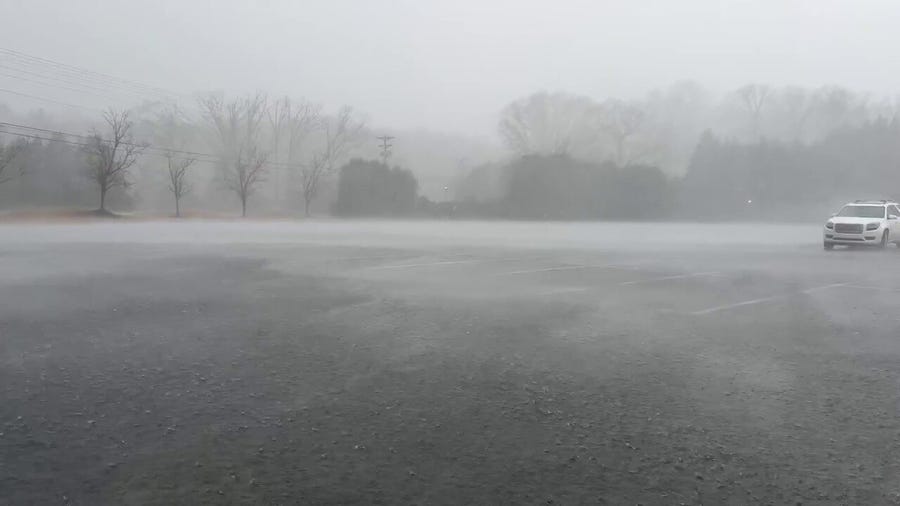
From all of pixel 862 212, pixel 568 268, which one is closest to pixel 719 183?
pixel 862 212

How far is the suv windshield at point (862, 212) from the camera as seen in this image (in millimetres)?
Result: 23261

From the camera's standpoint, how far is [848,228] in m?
22.5

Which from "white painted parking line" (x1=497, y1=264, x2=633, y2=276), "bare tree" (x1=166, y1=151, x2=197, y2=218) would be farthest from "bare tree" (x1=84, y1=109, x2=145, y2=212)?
"white painted parking line" (x1=497, y1=264, x2=633, y2=276)

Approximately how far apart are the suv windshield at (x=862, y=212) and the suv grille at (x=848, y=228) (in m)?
1.21

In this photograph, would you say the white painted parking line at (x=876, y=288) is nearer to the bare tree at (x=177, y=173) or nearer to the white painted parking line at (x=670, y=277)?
the white painted parking line at (x=670, y=277)

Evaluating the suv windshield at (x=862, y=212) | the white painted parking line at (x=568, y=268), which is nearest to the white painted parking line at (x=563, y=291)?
the white painted parking line at (x=568, y=268)

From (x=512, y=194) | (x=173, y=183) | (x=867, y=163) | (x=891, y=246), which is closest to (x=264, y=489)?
(x=891, y=246)

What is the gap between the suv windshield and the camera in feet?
76.3

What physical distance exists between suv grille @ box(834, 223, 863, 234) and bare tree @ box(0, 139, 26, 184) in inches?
1444

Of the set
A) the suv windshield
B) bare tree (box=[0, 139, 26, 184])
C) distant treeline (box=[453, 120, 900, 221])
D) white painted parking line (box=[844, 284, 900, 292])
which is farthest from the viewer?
distant treeline (box=[453, 120, 900, 221])

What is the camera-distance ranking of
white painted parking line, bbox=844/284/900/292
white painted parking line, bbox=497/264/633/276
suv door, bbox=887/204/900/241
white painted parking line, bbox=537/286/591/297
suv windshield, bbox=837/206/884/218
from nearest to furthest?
white painted parking line, bbox=537/286/591/297
white painted parking line, bbox=844/284/900/292
white painted parking line, bbox=497/264/633/276
suv door, bbox=887/204/900/241
suv windshield, bbox=837/206/884/218

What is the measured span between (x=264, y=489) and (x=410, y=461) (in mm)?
770

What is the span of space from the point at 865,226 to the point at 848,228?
1.60 ft

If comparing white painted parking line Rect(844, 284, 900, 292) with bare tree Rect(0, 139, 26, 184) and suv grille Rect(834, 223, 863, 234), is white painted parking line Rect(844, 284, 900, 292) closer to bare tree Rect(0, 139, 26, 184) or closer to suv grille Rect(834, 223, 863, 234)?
suv grille Rect(834, 223, 863, 234)
